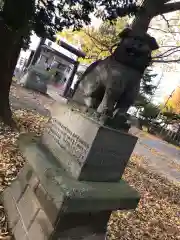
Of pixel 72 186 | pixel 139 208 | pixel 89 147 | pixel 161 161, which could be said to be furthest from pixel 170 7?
pixel 161 161

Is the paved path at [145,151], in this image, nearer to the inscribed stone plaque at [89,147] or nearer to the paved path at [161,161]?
the paved path at [161,161]

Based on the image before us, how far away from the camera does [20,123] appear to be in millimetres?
8211

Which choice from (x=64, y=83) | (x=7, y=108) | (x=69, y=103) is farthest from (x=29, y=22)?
(x=64, y=83)

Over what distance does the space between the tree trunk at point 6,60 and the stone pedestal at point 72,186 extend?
3553 millimetres

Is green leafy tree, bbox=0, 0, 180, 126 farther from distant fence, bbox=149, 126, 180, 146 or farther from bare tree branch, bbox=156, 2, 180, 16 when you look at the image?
distant fence, bbox=149, 126, 180, 146

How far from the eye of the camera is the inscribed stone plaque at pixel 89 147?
330 centimetres

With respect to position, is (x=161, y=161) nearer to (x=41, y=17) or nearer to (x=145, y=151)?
(x=145, y=151)

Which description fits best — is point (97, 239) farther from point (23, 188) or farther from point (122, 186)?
point (23, 188)

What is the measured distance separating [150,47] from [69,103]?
1.48 metres

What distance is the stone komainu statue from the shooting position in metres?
3.51

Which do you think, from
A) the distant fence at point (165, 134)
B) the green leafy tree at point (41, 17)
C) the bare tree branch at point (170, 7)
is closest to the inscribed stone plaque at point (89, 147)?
the green leafy tree at point (41, 17)

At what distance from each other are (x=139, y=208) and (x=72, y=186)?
354 cm

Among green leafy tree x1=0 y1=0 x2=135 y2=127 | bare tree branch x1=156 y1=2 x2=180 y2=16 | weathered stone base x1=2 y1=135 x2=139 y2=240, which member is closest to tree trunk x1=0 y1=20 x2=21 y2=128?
green leafy tree x1=0 y1=0 x2=135 y2=127

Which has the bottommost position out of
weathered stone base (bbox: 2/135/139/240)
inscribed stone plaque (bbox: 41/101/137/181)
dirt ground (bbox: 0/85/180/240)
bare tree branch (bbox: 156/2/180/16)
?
dirt ground (bbox: 0/85/180/240)
